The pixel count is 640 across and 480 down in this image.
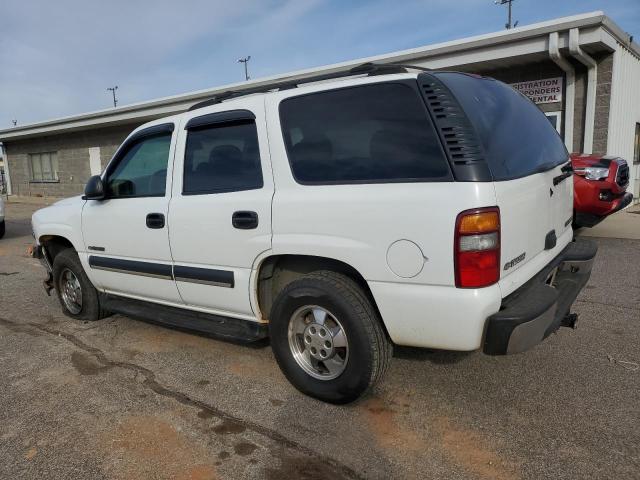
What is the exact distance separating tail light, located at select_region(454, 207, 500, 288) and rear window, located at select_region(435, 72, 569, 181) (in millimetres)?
246

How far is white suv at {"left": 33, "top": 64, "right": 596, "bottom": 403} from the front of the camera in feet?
8.30

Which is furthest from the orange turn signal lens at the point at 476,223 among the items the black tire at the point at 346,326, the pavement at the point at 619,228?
the pavement at the point at 619,228

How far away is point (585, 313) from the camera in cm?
459

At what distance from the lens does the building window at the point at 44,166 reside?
2492 centimetres

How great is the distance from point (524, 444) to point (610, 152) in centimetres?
981

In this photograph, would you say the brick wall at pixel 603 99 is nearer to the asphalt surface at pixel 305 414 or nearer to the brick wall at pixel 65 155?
the asphalt surface at pixel 305 414

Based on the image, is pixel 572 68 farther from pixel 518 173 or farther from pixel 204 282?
pixel 204 282

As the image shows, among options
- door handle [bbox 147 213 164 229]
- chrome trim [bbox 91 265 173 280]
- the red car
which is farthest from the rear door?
the red car

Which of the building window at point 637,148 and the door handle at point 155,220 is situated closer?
the door handle at point 155,220

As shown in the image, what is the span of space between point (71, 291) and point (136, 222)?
1.58 m

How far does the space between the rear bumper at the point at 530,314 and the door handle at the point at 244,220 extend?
1.50 m

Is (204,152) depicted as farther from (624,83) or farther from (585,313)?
(624,83)

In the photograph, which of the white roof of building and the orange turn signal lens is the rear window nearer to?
the orange turn signal lens

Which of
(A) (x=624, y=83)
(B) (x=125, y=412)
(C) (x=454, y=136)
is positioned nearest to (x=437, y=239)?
(C) (x=454, y=136)
